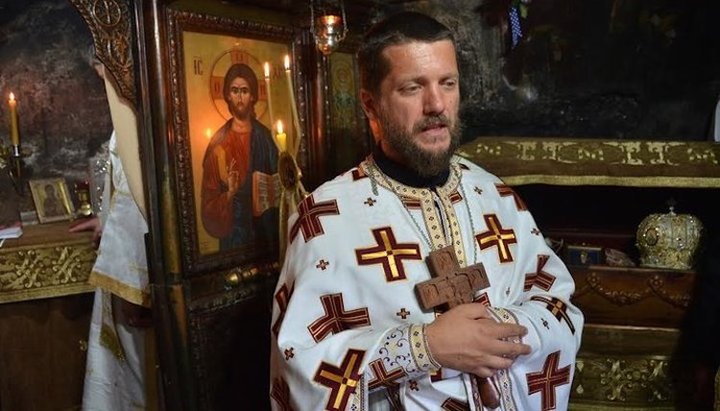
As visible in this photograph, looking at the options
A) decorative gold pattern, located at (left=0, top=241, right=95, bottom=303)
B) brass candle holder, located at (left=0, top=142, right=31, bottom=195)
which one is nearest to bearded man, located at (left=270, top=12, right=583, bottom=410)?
decorative gold pattern, located at (left=0, top=241, right=95, bottom=303)

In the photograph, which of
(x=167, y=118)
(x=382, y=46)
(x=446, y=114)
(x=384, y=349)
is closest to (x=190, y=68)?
(x=167, y=118)

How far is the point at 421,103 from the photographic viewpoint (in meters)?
1.87

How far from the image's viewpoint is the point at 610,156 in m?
2.94

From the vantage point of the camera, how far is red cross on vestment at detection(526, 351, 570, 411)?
195 centimetres

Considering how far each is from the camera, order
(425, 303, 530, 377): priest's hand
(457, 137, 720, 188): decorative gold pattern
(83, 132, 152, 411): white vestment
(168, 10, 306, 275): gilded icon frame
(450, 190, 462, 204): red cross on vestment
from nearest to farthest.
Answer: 1. (425, 303, 530, 377): priest's hand
2. (450, 190, 462, 204): red cross on vestment
3. (168, 10, 306, 275): gilded icon frame
4. (457, 137, 720, 188): decorative gold pattern
5. (83, 132, 152, 411): white vestment

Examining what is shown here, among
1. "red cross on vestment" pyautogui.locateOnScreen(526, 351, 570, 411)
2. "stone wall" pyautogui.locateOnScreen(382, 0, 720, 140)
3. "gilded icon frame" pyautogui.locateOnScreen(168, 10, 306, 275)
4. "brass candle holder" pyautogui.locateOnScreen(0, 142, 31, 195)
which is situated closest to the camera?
"red cross on vestment" pyautogui.locateOnScreen(526, 351, 570, 411)

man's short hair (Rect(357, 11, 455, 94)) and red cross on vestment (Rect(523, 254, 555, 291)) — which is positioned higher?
man's short hair (Rect(357, 11, 455, 94))

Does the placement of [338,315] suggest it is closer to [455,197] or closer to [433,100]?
[455,197]

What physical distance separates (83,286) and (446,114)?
9.09ft

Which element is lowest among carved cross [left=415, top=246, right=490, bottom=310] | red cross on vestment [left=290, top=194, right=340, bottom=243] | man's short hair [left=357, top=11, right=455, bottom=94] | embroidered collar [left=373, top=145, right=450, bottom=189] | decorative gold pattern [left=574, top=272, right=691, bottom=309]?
decorative gold pattern [left=574, top=272, right=691, bottom=309]

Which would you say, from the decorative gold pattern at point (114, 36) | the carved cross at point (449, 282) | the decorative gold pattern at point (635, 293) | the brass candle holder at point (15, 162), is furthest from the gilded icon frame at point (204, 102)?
the brass candle holder at point (15, 162)

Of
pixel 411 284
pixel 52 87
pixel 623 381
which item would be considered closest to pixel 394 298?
pixel 411 284

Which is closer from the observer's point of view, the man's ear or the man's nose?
the man's nose

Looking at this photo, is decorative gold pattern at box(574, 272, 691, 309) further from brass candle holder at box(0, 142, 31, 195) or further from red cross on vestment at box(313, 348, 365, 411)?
brass candle holder at box(0, 142, 31, 195)
